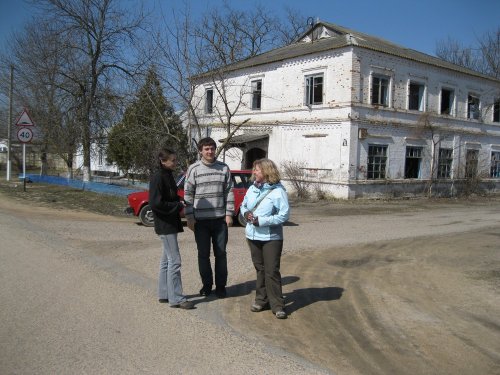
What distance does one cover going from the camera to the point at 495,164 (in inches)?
1161

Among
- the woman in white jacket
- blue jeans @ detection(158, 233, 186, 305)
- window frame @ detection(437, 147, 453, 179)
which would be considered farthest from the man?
window frame @ detection(437, 147, 453, 179)

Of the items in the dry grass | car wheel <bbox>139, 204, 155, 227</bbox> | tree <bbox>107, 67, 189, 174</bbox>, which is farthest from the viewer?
tree <bbox>107, 67, 189, 174</bbox>

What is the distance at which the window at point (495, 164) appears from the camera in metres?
→ 29.3

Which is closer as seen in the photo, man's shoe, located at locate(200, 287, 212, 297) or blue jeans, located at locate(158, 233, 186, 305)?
Result: blue jeans, located at locate(158, 233, 186, 305)

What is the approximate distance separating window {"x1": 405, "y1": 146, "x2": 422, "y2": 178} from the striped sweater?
2004 cm

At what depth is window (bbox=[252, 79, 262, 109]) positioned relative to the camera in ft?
87.0

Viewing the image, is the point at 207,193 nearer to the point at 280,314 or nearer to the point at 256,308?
the point at 256,308

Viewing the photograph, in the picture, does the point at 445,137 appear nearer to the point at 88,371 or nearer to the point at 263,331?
the point at 263,331

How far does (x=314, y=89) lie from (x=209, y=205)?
731 inches

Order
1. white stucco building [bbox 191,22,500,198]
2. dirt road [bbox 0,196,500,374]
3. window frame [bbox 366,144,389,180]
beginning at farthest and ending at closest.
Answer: window frame [bbox 366,144,389,180] → white stucco building [bbox 191,22,500,198] → dirt road [bbox 0,196,500,374]

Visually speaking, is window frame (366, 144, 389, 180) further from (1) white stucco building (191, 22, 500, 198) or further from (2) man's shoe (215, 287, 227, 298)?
(2) man's shoe (215, 287, 227, 298)

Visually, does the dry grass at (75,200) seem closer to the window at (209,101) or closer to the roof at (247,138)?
the roof at (247,138)

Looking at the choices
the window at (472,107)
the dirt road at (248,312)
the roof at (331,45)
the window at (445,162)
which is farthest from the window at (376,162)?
the dirt road at (248,312)

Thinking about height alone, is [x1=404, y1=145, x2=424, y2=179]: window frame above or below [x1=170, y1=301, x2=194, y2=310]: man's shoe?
above
